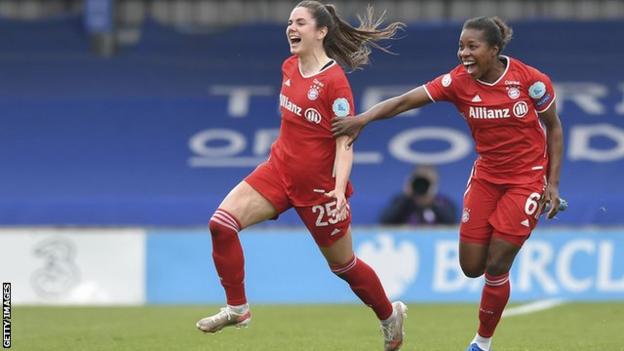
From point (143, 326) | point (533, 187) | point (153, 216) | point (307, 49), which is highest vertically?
point (307, 49)

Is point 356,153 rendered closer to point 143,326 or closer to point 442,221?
point 442,221

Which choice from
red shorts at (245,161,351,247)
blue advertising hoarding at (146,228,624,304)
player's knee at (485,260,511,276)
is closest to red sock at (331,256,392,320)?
red shorts at (245,161,351,247)

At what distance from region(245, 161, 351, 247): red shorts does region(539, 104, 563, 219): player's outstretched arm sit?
4.17ft

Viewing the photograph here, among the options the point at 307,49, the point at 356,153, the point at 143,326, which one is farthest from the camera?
the point at 356,153

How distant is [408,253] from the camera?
14375 millimetres

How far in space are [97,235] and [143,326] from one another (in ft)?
10.4

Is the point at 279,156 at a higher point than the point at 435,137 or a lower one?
higher

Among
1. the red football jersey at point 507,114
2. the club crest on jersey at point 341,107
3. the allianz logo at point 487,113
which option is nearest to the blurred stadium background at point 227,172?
the red football jersey at point 507,114

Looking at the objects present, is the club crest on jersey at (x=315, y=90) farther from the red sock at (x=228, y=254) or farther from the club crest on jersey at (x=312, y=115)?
the red sock at (x=228, y=254)

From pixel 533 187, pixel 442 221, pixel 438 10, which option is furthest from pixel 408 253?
pixel 438 10

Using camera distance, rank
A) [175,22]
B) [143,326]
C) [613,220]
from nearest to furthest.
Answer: [143,326], [613,220], [175,22]

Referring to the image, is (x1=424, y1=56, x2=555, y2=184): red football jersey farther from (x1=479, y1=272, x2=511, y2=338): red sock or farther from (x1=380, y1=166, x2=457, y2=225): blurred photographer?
(x1=380, y1=166, x2=457, y2=225): blurred photographer

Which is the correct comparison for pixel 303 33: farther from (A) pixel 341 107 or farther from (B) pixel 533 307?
(B) pixel 533 307

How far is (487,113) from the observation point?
8.43 metres
